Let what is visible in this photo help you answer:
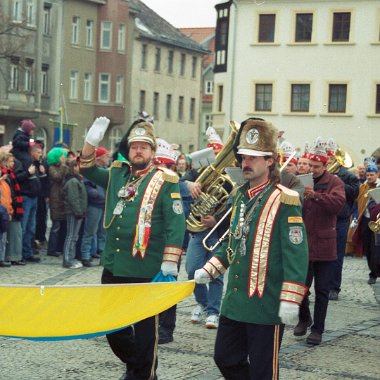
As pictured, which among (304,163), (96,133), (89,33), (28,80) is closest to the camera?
(96,133)

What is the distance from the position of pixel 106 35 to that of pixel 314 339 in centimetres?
5706

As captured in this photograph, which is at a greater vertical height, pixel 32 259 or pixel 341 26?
pixel 341 26

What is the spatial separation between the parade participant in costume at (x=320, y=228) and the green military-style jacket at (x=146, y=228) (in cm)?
259

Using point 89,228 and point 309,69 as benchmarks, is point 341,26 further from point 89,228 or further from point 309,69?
point 89,228

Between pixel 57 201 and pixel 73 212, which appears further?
pixel 57 201

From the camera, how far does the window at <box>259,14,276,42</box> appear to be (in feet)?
180

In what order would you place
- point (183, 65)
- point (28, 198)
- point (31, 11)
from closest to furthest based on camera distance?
point (28, 198), point (31, 11), point (183, 65)

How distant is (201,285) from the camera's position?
1155 centimetres

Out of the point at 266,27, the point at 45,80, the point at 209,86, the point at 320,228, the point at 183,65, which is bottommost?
the point at 320,228

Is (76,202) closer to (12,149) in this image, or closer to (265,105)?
(12,149)

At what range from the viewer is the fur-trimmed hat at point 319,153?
11.0m

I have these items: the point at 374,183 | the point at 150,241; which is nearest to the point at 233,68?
the point at 374,183

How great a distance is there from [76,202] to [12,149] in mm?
1584

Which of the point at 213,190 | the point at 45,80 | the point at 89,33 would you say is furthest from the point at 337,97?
the point at 213,190
